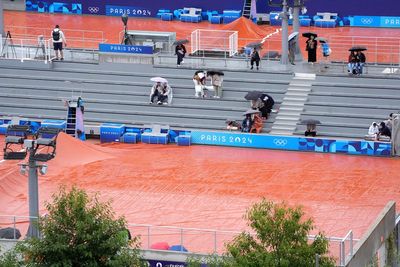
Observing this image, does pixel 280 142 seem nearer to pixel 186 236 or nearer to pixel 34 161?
pixel 186 236

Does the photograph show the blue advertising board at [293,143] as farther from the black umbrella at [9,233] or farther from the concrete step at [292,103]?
the black umbrella at [9,233]

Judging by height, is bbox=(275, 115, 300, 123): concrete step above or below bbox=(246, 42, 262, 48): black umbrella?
below

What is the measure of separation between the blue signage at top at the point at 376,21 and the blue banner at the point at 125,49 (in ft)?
42.6

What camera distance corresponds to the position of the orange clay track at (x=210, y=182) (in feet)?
138

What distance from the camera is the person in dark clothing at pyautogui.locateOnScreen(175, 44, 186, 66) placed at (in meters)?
54.5

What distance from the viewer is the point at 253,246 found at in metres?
29.6

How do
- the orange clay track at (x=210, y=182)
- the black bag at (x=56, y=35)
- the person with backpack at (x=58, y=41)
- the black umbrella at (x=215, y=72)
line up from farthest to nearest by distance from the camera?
the person with backpack at (x=58, y=41) → the black bag at (x=56, y=35) → the black umbrella at (x=215, y=72) → the orange clay track at (x=210, y=182)

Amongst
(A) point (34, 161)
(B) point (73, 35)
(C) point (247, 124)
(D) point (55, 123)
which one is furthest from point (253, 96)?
(A) point (34, 161)

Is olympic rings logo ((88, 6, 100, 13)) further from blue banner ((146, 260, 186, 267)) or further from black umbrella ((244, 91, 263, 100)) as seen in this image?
blue banner ((146, 260, 186, 267))

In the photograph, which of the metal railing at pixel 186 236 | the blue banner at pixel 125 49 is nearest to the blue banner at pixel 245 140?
the blue banner at pixel 125 49

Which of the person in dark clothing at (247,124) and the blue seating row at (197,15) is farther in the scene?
the blue seating row at (197,15)

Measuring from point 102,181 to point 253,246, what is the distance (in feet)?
55.7

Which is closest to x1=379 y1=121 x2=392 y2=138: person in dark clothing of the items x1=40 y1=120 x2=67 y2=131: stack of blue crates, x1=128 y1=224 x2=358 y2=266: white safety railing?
x1=40 y1=120 x2=67 y2=131: stack of blue crates

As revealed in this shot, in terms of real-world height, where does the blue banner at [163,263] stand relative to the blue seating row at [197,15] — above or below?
below
